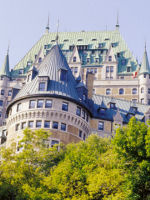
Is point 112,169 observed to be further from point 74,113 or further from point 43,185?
point 74,113

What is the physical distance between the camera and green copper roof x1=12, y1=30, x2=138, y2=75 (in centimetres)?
11869

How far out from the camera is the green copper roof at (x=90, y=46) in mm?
118688

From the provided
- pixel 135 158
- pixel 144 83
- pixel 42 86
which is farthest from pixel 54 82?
pixel 144 83

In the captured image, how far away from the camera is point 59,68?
75.0 m

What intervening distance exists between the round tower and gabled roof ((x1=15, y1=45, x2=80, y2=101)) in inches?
1254

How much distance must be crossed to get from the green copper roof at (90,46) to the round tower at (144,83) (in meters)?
6.00

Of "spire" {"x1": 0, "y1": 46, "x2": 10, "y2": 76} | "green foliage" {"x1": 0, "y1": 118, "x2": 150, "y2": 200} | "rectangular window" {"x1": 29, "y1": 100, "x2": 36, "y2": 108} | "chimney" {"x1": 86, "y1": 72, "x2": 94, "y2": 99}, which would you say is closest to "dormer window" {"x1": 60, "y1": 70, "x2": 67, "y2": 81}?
"chimney" {"x1": 86, "y1": 72, "x2": 94, "y2": 99}

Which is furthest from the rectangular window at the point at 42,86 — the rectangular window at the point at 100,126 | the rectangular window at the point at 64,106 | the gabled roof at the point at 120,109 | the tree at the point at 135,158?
the tree at the point at 135,158

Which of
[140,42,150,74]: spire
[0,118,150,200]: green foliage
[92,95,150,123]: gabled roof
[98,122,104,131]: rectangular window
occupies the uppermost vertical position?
[140,42,150,74]: spire

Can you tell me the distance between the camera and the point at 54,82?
7250 cm

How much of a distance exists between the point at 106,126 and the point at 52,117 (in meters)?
11.2

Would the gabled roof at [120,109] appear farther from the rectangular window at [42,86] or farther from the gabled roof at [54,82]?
the rectangular window at [42,86]

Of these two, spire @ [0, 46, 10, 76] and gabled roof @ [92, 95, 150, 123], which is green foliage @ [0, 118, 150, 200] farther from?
spire @ [0, 46, 10, 76]

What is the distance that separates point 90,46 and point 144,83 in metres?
23.4
